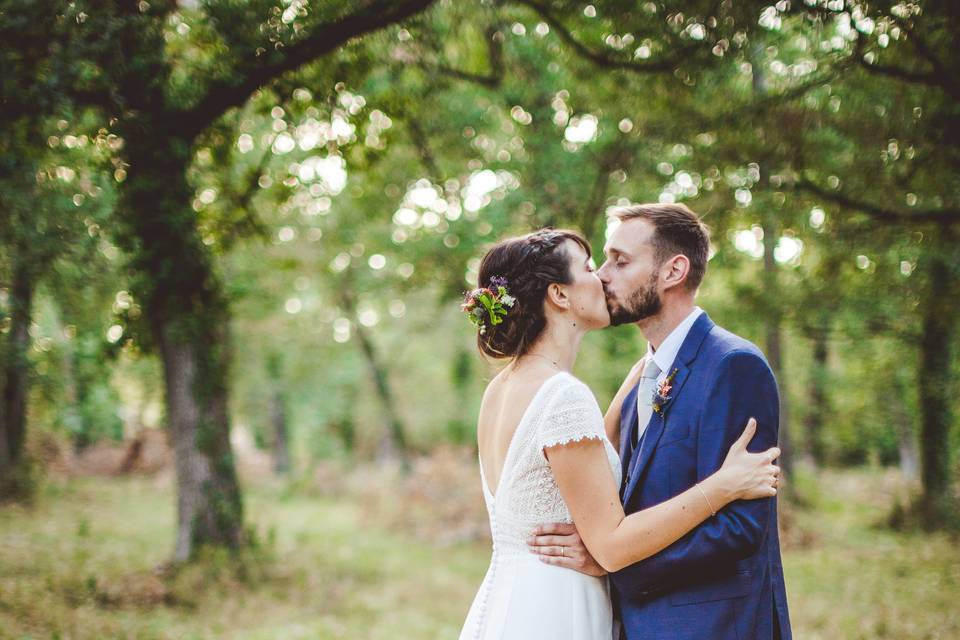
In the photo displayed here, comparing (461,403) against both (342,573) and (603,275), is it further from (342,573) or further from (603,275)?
(603,275)

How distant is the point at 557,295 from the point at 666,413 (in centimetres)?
67

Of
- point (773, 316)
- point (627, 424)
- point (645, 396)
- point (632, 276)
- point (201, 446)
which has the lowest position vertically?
point (627, 424)

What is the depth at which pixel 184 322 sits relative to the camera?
761cm

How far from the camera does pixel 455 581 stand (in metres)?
10.4

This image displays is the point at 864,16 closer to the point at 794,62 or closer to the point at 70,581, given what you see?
the point at 794,62

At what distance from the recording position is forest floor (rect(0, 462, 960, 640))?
7.25 meters

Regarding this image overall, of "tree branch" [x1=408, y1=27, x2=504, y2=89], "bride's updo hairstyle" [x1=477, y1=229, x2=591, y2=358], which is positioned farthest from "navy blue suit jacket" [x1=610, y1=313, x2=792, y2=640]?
"tree branch" [x1=408, y1=27, x2=504, y2=89]

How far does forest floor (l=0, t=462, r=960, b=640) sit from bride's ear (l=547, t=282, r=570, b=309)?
5512 mm

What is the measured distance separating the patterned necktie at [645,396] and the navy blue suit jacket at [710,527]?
0.25 m

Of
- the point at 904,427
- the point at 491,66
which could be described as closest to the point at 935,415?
the point at 904,427

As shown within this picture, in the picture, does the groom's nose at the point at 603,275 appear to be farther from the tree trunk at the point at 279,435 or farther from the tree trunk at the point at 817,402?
the tree trunk at the point at 279,435

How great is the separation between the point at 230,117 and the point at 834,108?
5802mm

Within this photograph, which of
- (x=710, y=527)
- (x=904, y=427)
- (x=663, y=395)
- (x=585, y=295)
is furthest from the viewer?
(x=904, y=427)

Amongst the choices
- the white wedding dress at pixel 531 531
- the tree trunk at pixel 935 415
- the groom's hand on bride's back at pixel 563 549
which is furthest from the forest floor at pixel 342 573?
the groom's hand on bride's back at pixel 563 549
